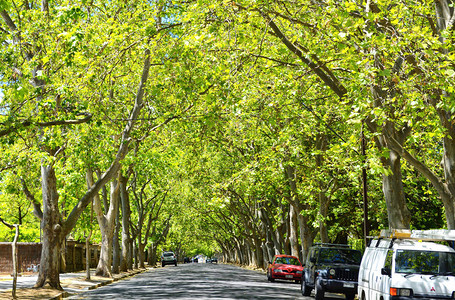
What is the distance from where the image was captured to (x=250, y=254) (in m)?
73.6

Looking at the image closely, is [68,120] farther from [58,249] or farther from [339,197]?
[339,197]

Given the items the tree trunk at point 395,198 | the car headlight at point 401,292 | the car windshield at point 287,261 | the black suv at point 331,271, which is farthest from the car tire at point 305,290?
the car windshield at point 287,261

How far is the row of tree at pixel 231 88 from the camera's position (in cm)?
1330

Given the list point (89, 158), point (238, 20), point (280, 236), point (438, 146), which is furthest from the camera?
point (280, 236)

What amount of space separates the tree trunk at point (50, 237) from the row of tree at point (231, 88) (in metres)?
0.05

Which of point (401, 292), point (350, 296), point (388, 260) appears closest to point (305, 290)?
point (350, 296)

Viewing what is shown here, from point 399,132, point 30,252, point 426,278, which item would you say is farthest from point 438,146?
point 30,252

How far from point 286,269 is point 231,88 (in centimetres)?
1904

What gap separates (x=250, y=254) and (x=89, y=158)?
5551 cm

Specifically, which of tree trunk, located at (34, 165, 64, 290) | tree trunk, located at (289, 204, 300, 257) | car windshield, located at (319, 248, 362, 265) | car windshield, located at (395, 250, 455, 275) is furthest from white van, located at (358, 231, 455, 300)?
tree trunk, located at (289, 204, 300, 257)

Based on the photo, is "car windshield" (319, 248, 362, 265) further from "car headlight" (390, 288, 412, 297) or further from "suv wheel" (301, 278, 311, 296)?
"car headlight" (390, 288, 412, 297)

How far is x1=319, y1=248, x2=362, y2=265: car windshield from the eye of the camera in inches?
822

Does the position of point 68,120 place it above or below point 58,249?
above

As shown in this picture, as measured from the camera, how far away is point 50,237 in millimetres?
21641
